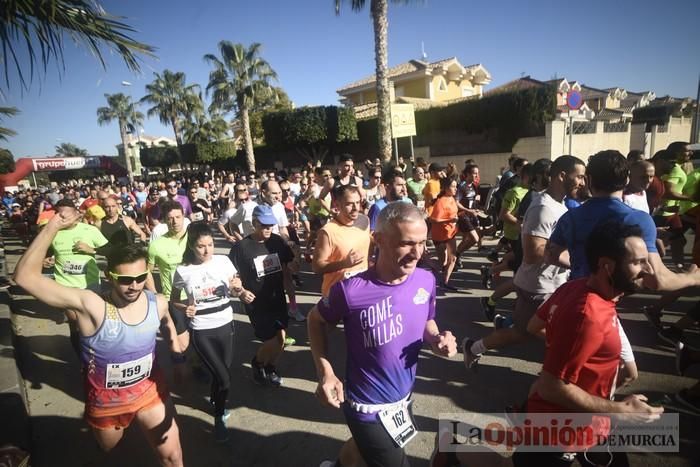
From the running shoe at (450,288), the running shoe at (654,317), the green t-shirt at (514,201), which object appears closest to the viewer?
the running shoe at (654,317)

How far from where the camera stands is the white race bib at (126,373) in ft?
7.59

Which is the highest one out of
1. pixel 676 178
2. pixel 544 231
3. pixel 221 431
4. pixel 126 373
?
pixel 676 178

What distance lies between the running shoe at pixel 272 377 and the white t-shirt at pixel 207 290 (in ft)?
2.75

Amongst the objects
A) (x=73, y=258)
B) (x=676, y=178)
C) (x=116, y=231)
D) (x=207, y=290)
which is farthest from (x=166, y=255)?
(x=676, y=178)

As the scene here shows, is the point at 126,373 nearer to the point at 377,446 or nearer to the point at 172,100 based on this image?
the point at 377,446

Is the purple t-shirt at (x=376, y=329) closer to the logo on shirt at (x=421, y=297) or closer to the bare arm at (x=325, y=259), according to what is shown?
the logo on shirt at (x=421, y=297)

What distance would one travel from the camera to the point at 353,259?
3.37 metres

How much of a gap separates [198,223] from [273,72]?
27.1 m

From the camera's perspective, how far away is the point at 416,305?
6.55ft

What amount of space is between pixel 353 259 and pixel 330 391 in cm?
166

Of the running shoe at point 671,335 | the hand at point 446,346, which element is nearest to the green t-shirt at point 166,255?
the hand at point 446,346

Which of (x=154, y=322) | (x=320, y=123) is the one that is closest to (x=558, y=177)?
(x=154, y=322)

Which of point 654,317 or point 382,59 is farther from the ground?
point 382,59

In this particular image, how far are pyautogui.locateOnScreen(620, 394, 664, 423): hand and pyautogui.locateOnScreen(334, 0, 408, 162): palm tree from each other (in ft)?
43.6
